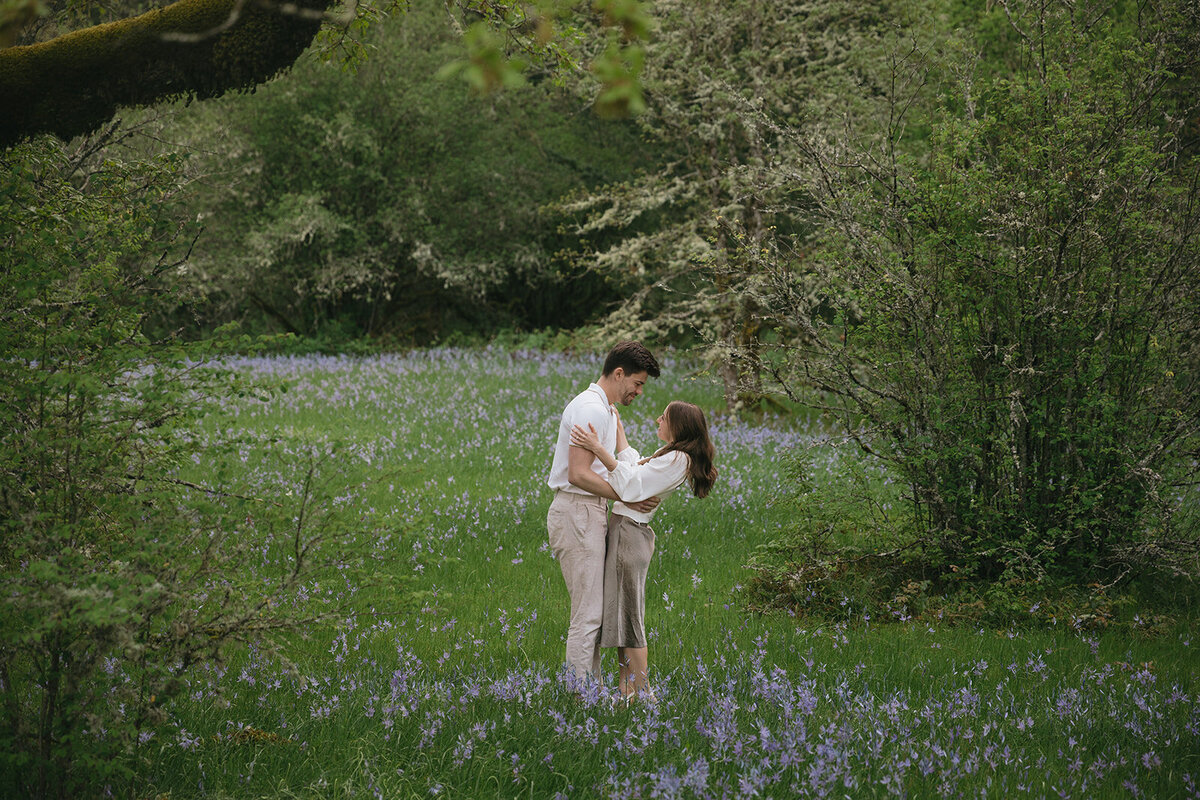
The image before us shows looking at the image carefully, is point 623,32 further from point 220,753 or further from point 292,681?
point 292,681

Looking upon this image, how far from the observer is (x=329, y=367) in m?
19.5

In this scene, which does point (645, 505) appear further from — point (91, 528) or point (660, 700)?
point (91, 528)

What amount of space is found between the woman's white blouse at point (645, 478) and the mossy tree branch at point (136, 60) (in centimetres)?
261

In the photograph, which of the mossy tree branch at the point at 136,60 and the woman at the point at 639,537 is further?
the woman at the point at 639,537

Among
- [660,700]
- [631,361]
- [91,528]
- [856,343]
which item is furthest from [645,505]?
[856,343]

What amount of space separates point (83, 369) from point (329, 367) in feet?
53.2

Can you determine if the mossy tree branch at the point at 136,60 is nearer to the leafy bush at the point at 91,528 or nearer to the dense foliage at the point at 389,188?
the leafy bush at the point at 91,528

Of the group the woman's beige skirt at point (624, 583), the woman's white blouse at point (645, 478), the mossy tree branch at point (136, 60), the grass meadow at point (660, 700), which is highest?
the mossy tree branch at point (136, 60)

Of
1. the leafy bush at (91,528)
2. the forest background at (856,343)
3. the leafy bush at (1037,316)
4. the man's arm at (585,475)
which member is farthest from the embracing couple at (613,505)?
the leafy bush at (1037,316)

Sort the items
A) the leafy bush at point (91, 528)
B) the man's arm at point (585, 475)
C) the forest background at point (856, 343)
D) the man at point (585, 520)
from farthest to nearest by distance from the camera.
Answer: the man at point (585, 520) < the man's arm at point (585, 475) < the forest background at point (856, 343) < the leafy bush at point (91, 528)

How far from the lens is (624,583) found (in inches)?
199

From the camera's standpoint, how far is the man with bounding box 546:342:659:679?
4.91 meters

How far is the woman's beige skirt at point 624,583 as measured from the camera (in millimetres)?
5027

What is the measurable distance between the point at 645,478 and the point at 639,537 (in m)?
0.39
